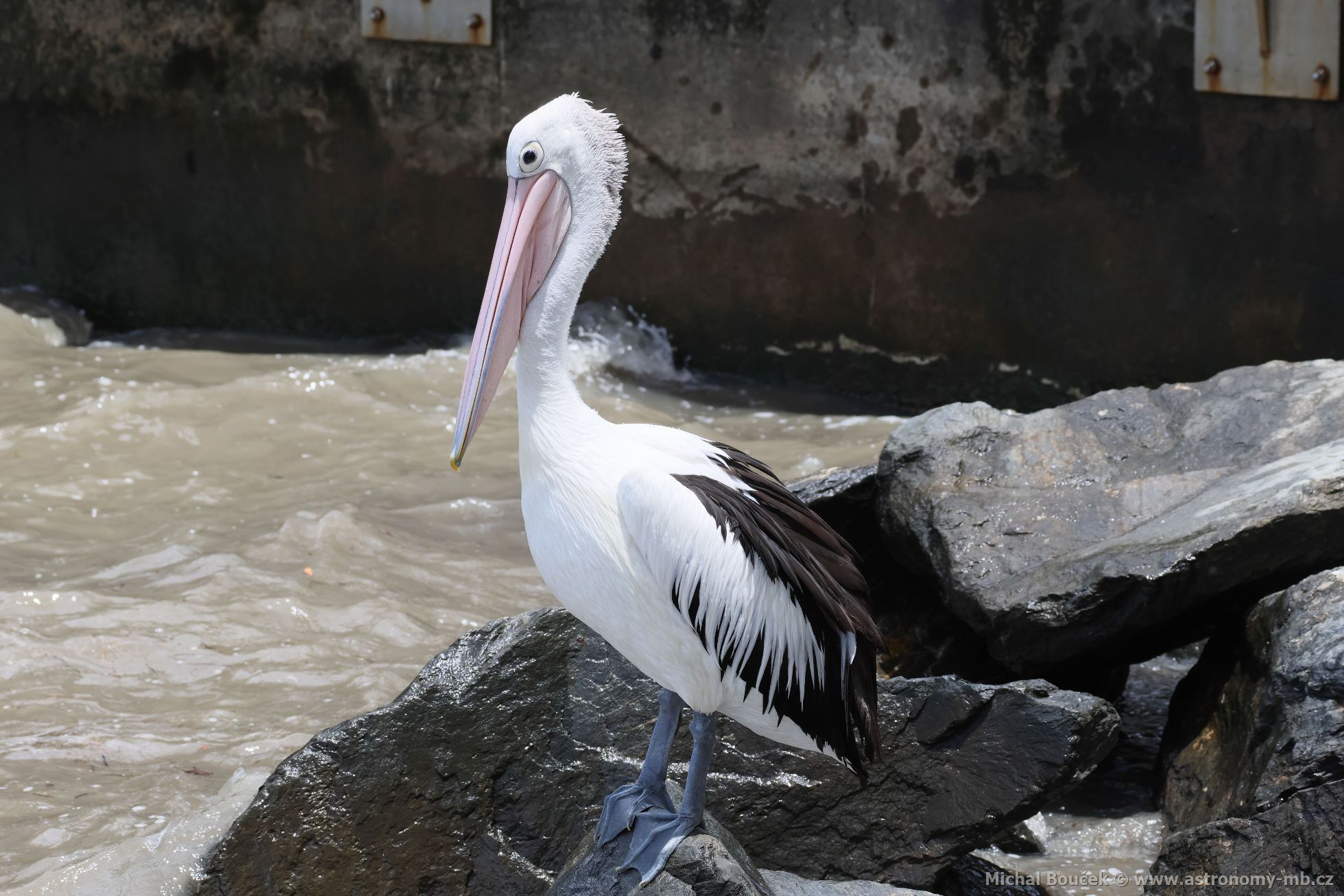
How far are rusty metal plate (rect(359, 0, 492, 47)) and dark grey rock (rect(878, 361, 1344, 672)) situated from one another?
3573 millimetres

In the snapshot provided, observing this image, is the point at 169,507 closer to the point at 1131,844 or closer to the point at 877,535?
the point at 877,535

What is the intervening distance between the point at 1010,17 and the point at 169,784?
4.49 meters

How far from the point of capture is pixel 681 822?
2.57m

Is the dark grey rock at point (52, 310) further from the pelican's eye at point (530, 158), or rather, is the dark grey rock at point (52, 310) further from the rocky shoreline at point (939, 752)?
the pelican's eye at point (530, 158)

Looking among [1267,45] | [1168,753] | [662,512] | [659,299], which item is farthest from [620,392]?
[662,512]

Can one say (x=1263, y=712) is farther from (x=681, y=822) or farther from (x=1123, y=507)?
(x=681, y=822)

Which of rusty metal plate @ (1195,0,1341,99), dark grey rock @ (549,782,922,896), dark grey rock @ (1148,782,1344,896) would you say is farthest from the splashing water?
dark grey rock @ (1148,782,1344,896)

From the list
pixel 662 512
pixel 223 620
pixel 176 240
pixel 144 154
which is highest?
pixel 144 154

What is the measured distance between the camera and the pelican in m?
2.46

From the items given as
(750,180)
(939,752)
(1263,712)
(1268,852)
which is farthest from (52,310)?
(1268,852)

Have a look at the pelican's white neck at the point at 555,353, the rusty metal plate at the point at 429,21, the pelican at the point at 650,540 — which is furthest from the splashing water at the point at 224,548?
the rusty metal plate at the point at 429,21

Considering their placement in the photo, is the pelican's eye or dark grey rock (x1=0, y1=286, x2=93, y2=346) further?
dark grey rock (x1=0, y1=286, x2=93, y2=346)

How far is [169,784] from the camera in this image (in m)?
3.55

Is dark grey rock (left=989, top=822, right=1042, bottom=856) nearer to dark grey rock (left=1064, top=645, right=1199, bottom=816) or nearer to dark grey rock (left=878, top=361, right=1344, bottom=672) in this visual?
dark grey rock (left=1064, top=645, right=1199, bottom=816)
